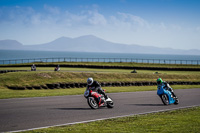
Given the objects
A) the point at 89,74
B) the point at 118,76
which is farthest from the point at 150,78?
the point at 89,74

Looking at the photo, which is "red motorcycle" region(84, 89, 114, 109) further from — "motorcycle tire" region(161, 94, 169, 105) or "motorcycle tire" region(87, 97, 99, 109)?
"motorcycle tire" region(161, 94, 169, 105)

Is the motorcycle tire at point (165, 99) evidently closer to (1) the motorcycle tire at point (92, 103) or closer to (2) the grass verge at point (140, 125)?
(1) the motorcycle tire at point (92, 103)

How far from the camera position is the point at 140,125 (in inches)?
382

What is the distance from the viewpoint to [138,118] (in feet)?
36.8

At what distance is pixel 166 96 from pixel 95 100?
462 centimetres

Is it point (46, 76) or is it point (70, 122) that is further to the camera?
point (46, 76)

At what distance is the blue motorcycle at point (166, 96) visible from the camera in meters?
15.7

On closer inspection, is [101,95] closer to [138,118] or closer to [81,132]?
[138,118]

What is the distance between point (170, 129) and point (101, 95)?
547 centimetres

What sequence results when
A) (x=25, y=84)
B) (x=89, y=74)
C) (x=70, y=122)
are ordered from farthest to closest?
(x=89, y=74)
(x=25, y=84)
(x=70, y=122)

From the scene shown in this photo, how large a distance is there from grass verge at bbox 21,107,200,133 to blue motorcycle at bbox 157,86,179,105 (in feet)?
14.4

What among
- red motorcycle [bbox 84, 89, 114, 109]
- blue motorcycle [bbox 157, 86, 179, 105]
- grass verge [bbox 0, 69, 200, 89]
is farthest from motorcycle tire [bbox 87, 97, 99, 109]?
grass verge [bbox 0, 69, 200, 89]

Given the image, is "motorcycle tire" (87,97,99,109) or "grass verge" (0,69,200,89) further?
"grass verge" (0,69,200,89)

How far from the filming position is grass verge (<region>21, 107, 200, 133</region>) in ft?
28.9
